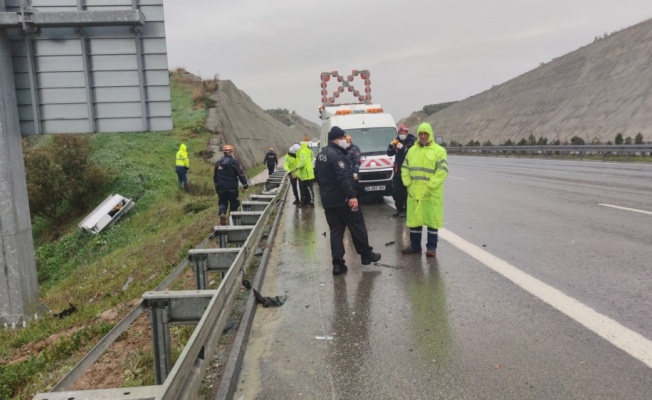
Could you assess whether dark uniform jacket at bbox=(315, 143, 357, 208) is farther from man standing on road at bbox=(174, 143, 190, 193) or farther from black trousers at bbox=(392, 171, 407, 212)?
man standing on road at bbox=(174, 143, 190, 193)

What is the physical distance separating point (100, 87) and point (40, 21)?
141 cm

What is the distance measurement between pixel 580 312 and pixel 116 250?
14.1m

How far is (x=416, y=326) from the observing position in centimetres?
473

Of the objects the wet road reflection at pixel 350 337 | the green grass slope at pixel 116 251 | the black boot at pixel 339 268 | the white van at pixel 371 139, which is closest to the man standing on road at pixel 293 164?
the white van at pixel 371 139

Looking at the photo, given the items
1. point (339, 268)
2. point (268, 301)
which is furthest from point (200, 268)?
point (339, 268)

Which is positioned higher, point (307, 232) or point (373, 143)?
point (373, 143)

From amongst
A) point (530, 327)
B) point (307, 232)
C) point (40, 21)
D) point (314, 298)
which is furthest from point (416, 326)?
point (40, 21)

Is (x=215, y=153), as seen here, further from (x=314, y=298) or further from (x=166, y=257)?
(x=314, y=298)

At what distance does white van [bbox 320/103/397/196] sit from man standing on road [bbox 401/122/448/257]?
230 inches

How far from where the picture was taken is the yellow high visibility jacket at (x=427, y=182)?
7345mm

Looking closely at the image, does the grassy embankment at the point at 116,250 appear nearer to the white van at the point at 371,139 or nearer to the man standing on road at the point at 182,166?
the man standing on road at the point at 182,166

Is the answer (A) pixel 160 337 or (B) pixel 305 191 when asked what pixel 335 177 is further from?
(B) pixel 305 191

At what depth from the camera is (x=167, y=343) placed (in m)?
3.79

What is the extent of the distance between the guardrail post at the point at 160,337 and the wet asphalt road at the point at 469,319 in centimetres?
59
